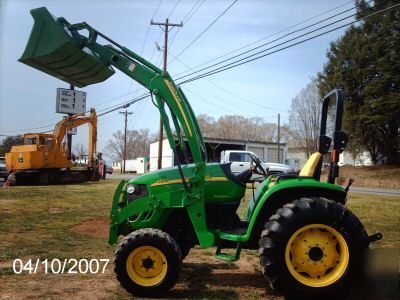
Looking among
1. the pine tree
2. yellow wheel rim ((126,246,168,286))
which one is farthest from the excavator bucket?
the pine tree

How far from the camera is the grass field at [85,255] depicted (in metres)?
5.54

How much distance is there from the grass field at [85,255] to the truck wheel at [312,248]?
2.03ft

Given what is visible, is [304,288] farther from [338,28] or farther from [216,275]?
[338,28]

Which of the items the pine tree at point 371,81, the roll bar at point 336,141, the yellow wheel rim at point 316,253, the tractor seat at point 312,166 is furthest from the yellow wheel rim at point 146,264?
the pine tree at point 371,81

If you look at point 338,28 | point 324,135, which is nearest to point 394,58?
point 338,28

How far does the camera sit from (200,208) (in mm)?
5730

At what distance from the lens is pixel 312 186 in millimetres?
5277

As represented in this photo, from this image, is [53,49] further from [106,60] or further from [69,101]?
[69,101]

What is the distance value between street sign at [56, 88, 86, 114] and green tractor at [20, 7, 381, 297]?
30.5m

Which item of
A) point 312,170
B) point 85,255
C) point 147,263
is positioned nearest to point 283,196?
point 312,170

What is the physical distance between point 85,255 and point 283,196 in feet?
12.2

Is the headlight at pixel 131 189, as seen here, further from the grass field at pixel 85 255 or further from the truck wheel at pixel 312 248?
the truck wheel at pixel 312 248

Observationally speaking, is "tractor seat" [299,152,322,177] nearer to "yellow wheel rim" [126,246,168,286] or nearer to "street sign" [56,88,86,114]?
"yellow wheel rim" [126,246,168,286]

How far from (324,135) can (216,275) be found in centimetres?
251
